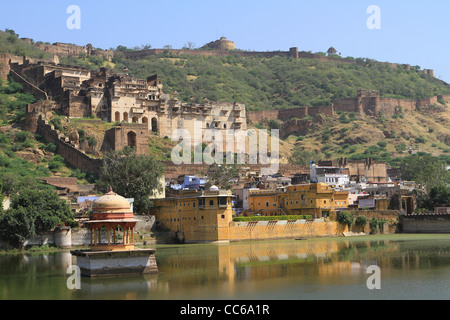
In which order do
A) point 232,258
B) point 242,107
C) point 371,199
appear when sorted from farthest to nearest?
point 242,107 → point 371,199 → point 232,258

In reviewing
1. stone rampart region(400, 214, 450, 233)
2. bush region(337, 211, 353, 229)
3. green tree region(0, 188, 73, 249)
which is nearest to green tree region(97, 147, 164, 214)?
green tree region(0, 188, 73, 249)

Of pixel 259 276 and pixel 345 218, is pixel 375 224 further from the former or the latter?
pixel 259 276

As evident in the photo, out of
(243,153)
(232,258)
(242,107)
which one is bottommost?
(232,258)

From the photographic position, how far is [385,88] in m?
127

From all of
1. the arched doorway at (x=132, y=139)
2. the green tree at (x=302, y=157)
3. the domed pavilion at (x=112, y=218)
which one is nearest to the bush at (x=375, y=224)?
the arched doorway at (x=132, y=139)

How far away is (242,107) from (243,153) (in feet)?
23.1

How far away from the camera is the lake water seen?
A: 2491cm

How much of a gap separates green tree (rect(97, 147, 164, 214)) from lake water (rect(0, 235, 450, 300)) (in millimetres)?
10444

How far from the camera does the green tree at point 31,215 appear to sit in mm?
43656

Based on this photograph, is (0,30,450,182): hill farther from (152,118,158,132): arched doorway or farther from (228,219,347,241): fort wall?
(228,219,347,241): fort wall

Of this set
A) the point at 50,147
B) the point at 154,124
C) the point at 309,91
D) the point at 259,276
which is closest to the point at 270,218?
the point at 259,276

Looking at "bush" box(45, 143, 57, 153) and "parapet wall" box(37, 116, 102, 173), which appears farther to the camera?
"bush" box(45, 143, 57, 153)
